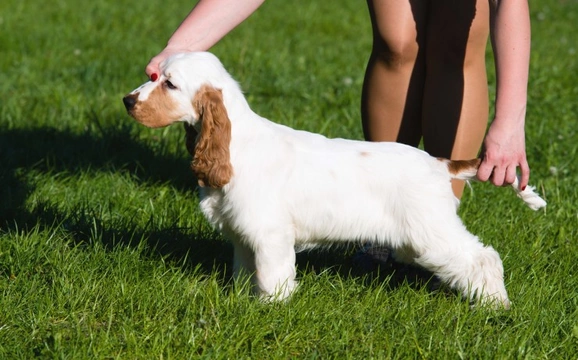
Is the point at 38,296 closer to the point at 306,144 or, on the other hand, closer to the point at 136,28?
the point at 306,144

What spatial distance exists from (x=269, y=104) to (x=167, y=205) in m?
2.25

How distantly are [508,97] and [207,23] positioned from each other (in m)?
1.27

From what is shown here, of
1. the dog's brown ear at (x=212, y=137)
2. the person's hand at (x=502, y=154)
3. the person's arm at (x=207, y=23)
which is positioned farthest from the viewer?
the person's arm at (x=207, y=23)

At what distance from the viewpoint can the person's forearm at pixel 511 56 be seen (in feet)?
11.8

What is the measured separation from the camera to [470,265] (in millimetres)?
3588

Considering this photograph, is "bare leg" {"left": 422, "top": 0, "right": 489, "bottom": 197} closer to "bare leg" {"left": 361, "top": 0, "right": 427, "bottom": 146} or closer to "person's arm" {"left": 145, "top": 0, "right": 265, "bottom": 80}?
"bare leg" {"left": 361, "top": 0, "right": 427, "bottom": 146}

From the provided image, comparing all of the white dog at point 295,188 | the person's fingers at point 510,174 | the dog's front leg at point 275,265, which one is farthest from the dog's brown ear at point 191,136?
the person's fingers at point 510,174

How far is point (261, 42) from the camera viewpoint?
29.2ft

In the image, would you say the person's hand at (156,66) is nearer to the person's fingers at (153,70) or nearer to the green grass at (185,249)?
the person's fingers at (153,70)

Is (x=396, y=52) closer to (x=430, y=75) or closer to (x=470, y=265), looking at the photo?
(x=430, y=75)

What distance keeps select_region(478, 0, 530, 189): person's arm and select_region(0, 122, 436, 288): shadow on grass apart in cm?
59

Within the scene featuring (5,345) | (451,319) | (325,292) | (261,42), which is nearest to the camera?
(5,345)

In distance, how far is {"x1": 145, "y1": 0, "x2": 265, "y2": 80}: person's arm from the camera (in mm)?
3725

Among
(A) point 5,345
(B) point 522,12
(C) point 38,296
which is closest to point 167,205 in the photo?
(C) point 38,296
